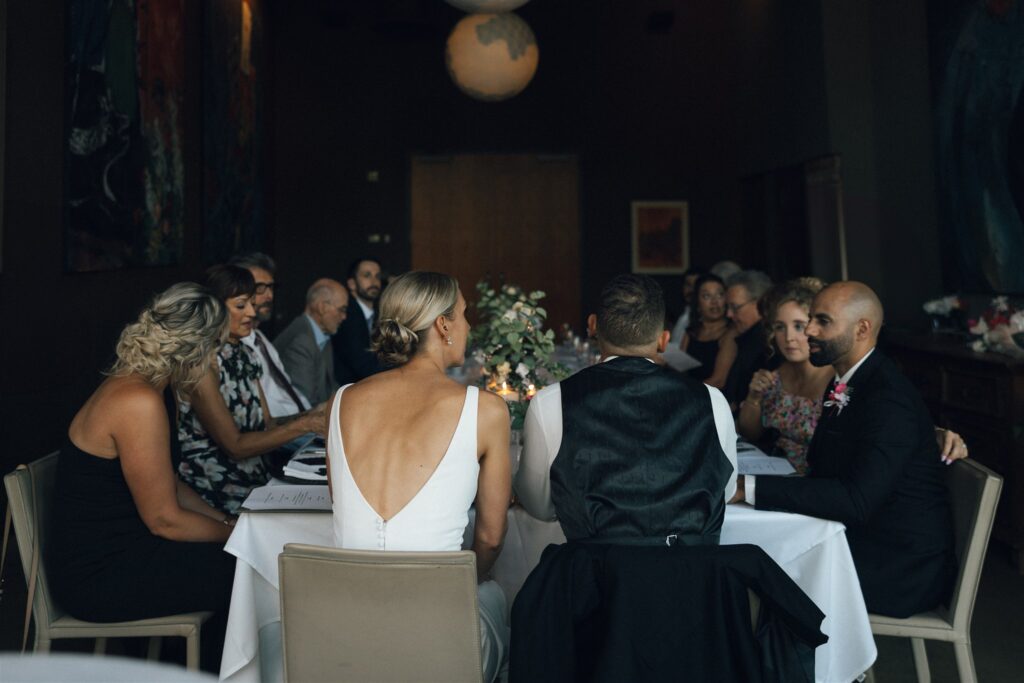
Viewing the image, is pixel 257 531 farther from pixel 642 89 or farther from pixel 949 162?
pixel 642 89

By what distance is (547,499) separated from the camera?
8.29ft

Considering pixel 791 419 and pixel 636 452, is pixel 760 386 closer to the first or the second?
pixel 791 419

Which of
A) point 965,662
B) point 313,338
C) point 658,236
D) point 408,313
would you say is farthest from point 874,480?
point 658,236

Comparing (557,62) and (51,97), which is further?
(557,62)

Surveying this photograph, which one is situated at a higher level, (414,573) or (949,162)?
(949,162)

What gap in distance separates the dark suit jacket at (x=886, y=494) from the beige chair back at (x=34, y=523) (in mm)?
2061

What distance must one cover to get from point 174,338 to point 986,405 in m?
4.23

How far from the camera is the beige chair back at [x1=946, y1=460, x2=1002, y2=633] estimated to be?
Answer: 8.49ft

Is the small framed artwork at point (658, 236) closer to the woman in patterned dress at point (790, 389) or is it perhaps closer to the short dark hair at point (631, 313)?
the woman in patterned dress at point (790, 389)

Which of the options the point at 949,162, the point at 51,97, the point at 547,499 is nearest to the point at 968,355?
the point at 949,162

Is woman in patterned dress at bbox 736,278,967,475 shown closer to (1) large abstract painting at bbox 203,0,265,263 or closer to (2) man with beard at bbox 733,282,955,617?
(2) man with beard at bbox 733,282,955,617

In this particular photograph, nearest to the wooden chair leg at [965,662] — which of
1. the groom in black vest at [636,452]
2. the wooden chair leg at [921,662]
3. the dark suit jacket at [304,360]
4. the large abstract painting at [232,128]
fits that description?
the wooden chair leg at [921,662]

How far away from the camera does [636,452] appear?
7.52 ft

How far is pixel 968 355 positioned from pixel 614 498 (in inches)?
145
